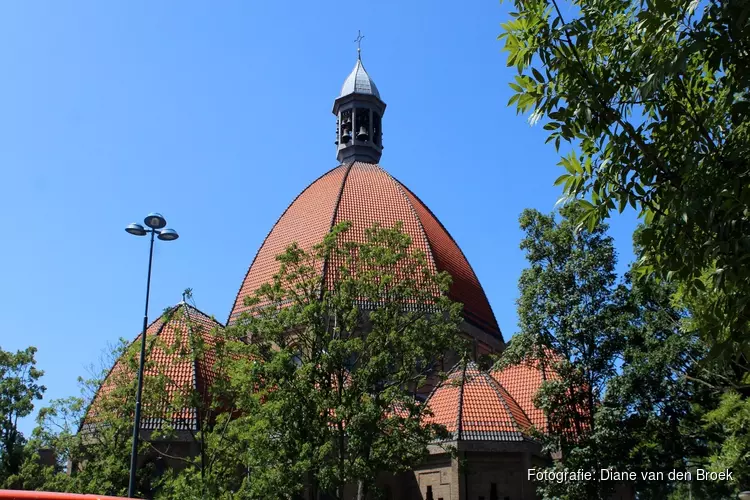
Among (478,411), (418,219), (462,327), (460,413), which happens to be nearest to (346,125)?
(418,219)

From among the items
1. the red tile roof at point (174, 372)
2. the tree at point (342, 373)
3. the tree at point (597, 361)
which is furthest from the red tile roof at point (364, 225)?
the tree at point (342, 373)

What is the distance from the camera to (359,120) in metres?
40.8

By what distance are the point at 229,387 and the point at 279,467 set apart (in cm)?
323

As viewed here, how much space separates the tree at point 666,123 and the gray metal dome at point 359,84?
3189 cm

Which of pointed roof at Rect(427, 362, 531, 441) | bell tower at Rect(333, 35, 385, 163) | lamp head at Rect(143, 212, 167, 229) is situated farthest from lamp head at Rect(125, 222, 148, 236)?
bell tower at Rect(333, 35, 385, 163)

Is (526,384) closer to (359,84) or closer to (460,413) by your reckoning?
(460,413)

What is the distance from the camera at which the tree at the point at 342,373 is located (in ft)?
59.2

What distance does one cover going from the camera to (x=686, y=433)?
2502 cm

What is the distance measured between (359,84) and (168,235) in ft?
A: 81.6

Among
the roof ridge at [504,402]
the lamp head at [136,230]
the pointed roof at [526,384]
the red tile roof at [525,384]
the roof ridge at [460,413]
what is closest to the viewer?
the lamp head at [136,230]

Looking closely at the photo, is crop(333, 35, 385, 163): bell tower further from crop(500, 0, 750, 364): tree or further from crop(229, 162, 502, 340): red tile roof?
crop(500, 0, 750, 364): tree

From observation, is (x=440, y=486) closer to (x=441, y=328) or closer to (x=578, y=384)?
(x=578, y=384)

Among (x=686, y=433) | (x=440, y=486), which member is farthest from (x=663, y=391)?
(x=440, y=486)

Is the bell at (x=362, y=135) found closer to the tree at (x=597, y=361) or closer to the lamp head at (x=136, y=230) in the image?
the tree at (x=597, y=361)
